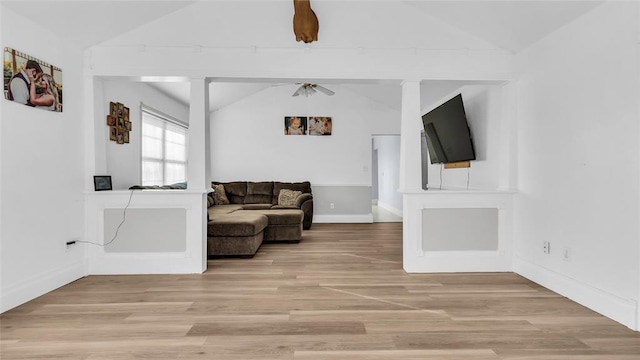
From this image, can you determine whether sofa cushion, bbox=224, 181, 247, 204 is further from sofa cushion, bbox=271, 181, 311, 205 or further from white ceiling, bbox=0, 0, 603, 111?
white ceiling, bbox=0, 0, 603, 111

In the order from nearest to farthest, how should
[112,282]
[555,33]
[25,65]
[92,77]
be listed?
1. [25,65]
2. [555,33]
3. [112,282]
4. [92,77]

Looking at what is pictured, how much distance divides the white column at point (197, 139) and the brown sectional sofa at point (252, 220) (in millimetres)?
810

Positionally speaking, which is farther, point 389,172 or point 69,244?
point 389,172

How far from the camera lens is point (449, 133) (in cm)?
426

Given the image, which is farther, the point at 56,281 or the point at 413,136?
the point at 413,136

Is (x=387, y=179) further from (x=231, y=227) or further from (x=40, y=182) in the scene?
(x=40, y=182)

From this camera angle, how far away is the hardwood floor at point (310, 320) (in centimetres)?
188

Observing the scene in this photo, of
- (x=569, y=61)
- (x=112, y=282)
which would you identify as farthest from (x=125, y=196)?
(x=569, y=61)

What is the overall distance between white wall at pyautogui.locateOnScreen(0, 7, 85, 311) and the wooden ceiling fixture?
7.13 ft

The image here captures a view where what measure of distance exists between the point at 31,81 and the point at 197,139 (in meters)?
1.35

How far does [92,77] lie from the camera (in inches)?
132

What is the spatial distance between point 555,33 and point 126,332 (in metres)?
4.06

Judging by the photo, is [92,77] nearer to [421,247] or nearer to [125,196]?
[125,196]

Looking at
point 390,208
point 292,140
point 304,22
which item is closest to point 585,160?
point 304,22
